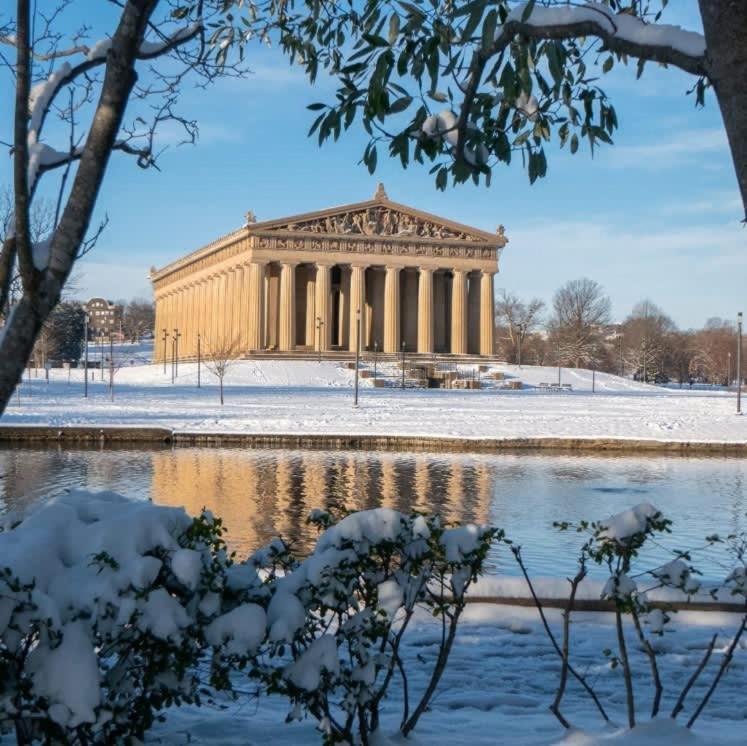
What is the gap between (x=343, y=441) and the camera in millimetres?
29984

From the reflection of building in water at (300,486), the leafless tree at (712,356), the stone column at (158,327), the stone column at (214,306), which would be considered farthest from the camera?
the leafless tree at (712,356)

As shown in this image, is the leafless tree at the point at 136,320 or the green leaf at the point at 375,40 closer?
the green leaf at the point at 375,40

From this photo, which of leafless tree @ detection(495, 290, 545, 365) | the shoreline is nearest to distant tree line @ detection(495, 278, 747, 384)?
leafless tree @ detection(495, 290, 545, 365)

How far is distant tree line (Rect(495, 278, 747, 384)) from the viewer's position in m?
107

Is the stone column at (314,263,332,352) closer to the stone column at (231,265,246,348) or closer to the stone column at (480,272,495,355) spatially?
the stone column at (231,265,246,348)

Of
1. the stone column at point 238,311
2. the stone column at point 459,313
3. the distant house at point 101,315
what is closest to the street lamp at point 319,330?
the stone column at point 238,311

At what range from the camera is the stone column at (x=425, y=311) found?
8312cm

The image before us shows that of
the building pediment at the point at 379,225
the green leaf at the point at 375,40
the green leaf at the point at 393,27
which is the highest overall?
the building pediment at the point at 379,225

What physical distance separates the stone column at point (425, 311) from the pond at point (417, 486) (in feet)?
181

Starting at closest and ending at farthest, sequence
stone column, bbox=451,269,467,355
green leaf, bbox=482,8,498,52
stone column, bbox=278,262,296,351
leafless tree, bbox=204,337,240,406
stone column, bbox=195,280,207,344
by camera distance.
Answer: green leaf, bbox=482,8,498,52 → leafless tree, bbox=204,337,240,406 → stone column, bbox=278,262,296,351 → stone column, bbox=451,269,467,355 → stone column, bbox=195,280,207,344

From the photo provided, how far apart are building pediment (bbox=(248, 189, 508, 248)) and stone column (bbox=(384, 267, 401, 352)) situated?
312 centimetres

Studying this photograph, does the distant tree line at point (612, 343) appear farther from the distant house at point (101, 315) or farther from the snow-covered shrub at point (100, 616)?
the snow-covered shrub at point (100, 616)

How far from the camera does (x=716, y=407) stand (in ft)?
149

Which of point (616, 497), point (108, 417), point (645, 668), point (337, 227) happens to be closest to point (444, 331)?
point (337, 227)
